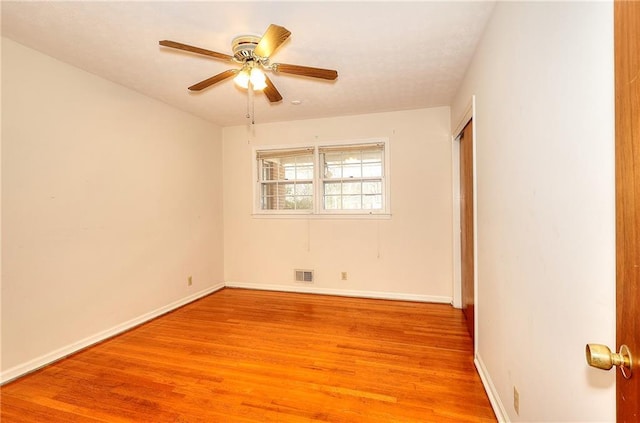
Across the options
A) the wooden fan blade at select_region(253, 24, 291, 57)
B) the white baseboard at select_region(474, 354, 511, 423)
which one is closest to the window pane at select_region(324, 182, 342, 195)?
the wooden fan blade at select_region(253, 24, 291, 57)

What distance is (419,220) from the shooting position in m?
3.88

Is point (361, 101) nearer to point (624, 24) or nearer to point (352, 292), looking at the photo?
point (352, 292)

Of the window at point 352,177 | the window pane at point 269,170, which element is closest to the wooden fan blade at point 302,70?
the window at point 352,177

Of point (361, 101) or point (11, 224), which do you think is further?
point (361, 101)

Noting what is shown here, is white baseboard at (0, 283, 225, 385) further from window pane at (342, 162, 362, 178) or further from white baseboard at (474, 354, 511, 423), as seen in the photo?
white baseboard at (474, 354, 511, 423)

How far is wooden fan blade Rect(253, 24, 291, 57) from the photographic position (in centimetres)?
163

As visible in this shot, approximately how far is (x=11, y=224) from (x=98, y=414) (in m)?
1.58

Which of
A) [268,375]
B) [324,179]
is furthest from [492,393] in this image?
[324,179]

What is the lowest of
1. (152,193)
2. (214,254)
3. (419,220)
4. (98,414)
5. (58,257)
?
(98,414)

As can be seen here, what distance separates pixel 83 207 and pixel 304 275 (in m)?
2.77

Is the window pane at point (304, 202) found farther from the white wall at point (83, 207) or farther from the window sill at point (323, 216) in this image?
the white wall at point (83, 207)

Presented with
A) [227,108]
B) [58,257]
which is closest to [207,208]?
[227,108]

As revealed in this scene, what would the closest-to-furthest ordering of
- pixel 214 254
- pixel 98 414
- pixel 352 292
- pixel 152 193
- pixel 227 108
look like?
1. pixel 98 414
2. pixel 152 193
3. pixel 227 108
4. pixel 352 292
5. pixel 214 254

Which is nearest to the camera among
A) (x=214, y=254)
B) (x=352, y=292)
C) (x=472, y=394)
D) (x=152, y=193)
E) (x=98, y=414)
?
(x=98, y=414)
